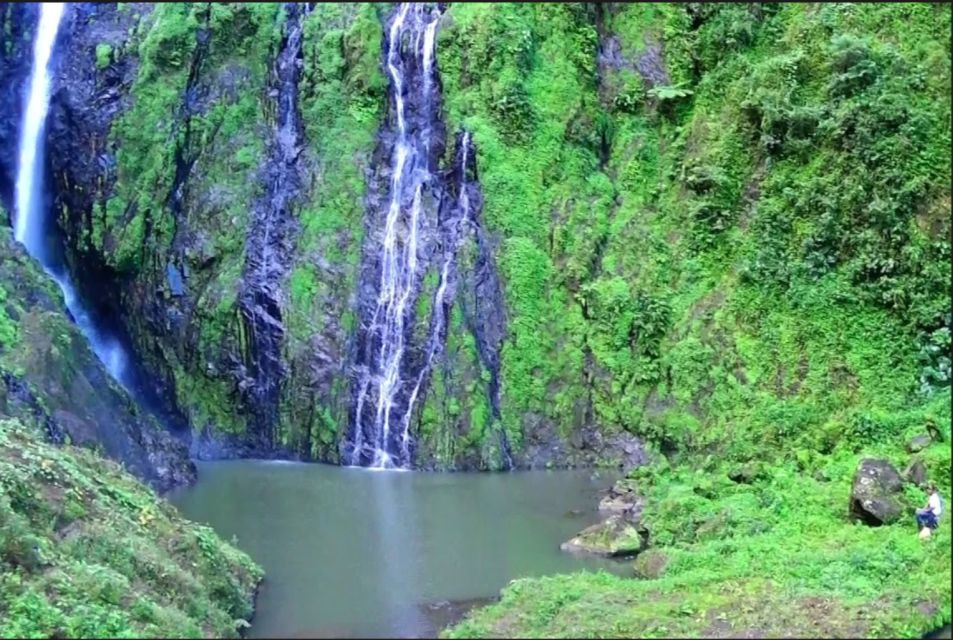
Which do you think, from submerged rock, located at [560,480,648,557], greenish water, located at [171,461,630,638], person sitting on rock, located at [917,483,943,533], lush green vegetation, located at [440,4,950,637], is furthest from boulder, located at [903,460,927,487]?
greenish water, located at [171,461,630,638]

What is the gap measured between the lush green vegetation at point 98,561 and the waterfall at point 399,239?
757 centimetres

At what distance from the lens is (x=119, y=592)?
421 inches

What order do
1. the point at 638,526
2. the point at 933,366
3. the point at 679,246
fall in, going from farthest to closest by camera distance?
the point at 679,246
the point at 933,366
the point at 638,526

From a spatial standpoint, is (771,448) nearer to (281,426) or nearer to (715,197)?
(715,197)

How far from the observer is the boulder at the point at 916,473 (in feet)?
45.1

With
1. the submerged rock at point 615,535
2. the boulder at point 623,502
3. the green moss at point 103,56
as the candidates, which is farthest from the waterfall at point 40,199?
the submerged rock at point 615,535

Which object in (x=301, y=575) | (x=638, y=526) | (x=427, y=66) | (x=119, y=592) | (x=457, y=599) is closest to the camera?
(x=119, y=592)

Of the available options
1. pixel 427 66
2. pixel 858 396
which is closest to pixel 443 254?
pixel 427 66

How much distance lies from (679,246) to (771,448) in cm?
Result: 597

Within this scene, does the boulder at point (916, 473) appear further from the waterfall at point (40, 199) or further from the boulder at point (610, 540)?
the waterfall at point (40, 199)

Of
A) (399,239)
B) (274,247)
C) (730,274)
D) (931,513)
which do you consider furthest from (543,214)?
(931,513)

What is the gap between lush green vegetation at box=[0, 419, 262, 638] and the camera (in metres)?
10.1

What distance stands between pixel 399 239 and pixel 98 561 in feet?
43.1

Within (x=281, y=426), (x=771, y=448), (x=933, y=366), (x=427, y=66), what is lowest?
(x=281, y=426)
